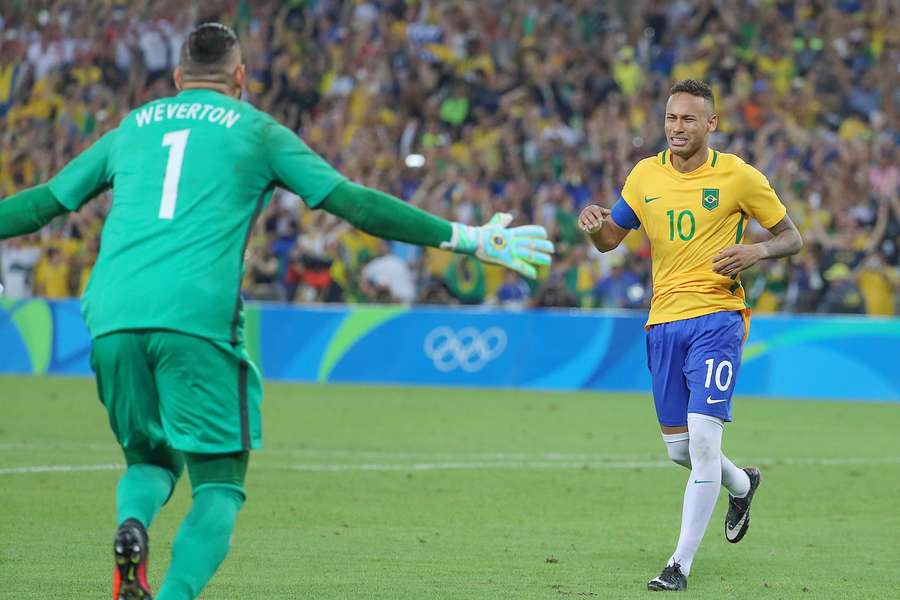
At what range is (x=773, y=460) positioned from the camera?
42.8ft

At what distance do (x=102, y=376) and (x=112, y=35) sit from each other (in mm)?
23919

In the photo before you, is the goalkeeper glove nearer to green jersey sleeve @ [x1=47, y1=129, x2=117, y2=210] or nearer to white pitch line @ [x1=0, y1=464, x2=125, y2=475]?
green jersey sleeve @ [x1=47, y1=129, x2=117, y2=210]

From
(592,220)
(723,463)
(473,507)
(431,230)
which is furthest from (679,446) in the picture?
(431,230)

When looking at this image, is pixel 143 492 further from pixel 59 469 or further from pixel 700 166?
pixel 59 469

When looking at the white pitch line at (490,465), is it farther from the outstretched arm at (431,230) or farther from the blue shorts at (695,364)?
the outstretched arm at (431,230)

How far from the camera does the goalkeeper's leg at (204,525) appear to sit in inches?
199

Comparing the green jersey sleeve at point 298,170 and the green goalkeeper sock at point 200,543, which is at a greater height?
the green jersey sleeve at point 298,170

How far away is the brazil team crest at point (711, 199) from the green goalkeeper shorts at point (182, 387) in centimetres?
313

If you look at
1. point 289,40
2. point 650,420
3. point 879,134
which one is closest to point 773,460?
point 650,420

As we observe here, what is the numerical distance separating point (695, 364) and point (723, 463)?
67 cm

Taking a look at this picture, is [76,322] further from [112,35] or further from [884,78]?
[884,78]

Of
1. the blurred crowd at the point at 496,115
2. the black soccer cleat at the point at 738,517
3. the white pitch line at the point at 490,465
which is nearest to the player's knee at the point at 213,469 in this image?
the black soccer cleat at the point at 738,517

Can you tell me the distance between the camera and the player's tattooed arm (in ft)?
23.4

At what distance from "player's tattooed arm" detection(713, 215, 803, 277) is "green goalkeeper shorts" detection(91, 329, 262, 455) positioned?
9.31ft
